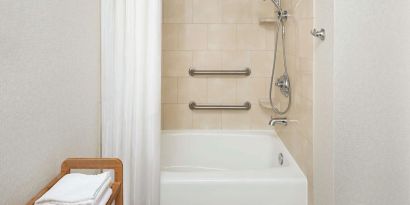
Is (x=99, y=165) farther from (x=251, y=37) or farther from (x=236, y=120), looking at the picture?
(x=251, y=37)

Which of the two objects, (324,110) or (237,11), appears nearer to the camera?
(324,110)

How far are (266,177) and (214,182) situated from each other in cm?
26

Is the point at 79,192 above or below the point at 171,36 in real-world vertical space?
below

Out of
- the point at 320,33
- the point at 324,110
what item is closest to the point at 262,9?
the point at 320,33

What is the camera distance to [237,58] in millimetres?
3148

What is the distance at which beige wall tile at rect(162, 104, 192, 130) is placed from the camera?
3.18 metres

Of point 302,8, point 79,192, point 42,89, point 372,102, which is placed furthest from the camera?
point 302,8

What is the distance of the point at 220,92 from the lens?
10.4 ft

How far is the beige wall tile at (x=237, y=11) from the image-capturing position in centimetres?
311

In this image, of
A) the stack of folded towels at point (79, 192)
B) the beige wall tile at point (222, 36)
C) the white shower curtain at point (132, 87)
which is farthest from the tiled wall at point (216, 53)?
the stack of folded towels at point (79, 192)

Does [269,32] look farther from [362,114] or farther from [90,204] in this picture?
[90,204]

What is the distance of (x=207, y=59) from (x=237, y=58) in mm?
230

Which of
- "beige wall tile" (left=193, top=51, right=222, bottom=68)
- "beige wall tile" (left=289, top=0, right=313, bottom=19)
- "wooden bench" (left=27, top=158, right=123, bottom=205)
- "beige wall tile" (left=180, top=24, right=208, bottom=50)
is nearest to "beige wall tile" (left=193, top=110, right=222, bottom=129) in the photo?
"beige wall tile" (left=193, top=51, right=222, bottom=68)

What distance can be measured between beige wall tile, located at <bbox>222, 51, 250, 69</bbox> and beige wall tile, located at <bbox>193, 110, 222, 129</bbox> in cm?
38
